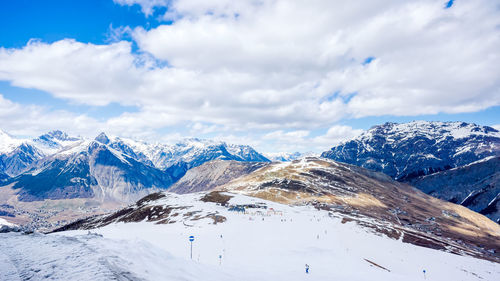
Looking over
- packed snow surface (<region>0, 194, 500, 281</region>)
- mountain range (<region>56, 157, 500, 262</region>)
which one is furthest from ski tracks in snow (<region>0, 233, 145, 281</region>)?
mountain range (<region>56, 157, 500, 262</region>)

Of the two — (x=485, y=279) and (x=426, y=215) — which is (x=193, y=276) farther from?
(x=426, y=215)

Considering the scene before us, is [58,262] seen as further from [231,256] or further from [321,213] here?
[321,213]

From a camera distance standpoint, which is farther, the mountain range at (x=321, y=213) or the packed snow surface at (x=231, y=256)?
the mountain range at (x=321, y=213)

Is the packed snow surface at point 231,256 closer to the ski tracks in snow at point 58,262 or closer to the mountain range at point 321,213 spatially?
the ski tracks in snow at point 58,262

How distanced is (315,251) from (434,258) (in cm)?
3824

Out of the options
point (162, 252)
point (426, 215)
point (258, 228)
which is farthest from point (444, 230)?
point (162, 252)

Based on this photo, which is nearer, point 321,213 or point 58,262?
point 58,262

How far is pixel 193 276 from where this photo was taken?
51.5ft

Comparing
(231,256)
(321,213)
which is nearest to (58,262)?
(231,256)

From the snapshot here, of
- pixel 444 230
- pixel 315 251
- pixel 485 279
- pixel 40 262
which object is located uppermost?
pixel 40 262

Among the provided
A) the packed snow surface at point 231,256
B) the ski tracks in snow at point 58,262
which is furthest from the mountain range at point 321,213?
the ski tracks in snow at point 58,262

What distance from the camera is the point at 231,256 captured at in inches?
1487

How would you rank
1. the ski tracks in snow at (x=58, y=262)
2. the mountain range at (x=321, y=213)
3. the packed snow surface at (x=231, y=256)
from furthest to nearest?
the mountain range at (x=321, y=213) → the packed snow surface at (x=231, y=256) → the ski tracks in snow at (x=58, y=262)

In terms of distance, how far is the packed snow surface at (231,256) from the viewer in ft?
47.5
